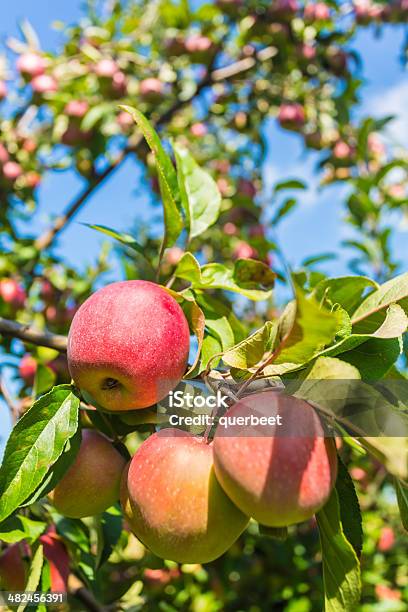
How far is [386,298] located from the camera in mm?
776

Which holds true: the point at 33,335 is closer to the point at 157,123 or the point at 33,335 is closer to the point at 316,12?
the point at 157,123

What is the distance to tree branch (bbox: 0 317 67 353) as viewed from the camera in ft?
3.47

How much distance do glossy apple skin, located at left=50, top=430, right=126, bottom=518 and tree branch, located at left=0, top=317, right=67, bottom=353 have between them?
0.83 ft

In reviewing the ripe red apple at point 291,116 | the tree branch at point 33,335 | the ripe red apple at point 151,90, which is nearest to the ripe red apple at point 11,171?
the ripe red apple at point 151,90

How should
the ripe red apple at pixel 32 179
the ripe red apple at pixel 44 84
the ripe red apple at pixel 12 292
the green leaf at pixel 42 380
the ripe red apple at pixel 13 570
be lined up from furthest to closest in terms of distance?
the ripe red apple at pixel 32 179, the ripe red apple at pixel 44 84, the ripe red apple at pixel 12 292, the green leaf at pixel 42 380, the ripe red apple at pixel 13 570

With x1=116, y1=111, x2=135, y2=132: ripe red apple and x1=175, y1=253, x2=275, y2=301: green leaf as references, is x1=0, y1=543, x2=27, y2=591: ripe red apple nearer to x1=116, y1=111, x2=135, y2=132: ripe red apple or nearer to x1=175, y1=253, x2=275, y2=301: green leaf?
x1=175, y1=253, x2=275, y2=301: green leaf

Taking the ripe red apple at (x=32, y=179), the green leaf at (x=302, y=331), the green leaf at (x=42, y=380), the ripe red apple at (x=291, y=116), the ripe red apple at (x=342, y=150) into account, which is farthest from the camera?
the ripe red apple at (x=342, y=150)

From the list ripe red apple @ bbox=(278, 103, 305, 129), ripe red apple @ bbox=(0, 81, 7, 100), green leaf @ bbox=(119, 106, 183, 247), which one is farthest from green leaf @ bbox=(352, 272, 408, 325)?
ripe red apple @ bbox=(0, 81, 7, 100)

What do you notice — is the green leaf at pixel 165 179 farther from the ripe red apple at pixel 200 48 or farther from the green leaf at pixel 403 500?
the ripe red apple at pixel 200 48

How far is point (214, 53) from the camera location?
118 inches

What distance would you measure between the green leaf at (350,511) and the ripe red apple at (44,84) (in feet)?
9.26

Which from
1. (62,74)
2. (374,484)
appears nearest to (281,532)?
(374,484)

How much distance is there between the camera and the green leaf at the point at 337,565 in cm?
62

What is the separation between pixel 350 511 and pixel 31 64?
3.07 meters
